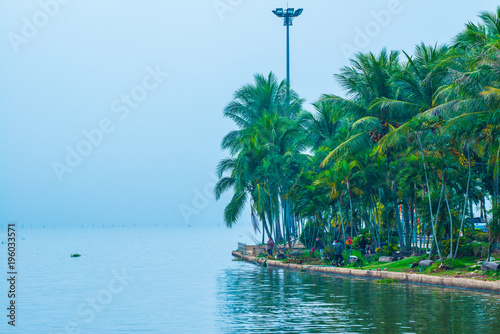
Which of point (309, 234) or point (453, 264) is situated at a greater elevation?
point (309, 234)

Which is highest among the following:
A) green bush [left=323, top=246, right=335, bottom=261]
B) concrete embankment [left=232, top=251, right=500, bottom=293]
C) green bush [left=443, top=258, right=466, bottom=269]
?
green bush [left=323, top=246, right=335, bottom=261]

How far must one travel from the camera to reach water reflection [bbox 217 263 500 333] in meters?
18.6

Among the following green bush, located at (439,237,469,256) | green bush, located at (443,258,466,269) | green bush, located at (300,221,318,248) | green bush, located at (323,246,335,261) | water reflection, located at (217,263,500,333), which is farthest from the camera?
green bush, located at (300,221,318,248)

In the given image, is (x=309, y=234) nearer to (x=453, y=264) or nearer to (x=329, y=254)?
(x=329, y=254)

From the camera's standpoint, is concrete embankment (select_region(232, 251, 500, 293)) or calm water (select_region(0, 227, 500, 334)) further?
concrete embankment (select_region(232, 251, 500, 293))

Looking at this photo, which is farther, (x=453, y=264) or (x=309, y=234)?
(x=309, y=234)

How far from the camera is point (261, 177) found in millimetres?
52062

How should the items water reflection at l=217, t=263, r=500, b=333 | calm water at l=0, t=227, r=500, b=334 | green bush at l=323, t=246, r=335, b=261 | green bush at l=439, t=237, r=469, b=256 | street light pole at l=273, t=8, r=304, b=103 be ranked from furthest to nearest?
street light pole at l=273, t=8, r=304, b=103, green bush at l=323, t=246, r=335, b=261, green bush at l=439, t=237, r=469, b=256, calm water at l=0, t=227, r=500, b=334, water reflection at l=217, t=263, r=500, b=333

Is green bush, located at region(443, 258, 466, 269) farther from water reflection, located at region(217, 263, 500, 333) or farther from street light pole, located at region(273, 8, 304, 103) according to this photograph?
street light pole, located at region(273, 8, 304, 103)

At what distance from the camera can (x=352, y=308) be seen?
22656 millimetres

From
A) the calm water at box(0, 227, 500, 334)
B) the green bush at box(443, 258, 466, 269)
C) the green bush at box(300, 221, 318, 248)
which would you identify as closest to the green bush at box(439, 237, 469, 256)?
the green bush at box(443, 258, 466, 269)

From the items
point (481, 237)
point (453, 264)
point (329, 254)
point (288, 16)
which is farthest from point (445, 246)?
point (288, 16)

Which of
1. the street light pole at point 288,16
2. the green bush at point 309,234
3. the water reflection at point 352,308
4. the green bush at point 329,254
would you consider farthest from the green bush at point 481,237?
the street light pole at point 288,16

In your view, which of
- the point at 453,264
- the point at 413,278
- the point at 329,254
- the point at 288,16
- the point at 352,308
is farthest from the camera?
the point at 288,16
